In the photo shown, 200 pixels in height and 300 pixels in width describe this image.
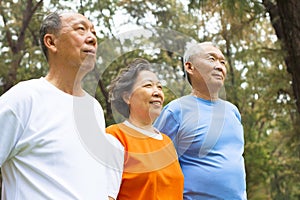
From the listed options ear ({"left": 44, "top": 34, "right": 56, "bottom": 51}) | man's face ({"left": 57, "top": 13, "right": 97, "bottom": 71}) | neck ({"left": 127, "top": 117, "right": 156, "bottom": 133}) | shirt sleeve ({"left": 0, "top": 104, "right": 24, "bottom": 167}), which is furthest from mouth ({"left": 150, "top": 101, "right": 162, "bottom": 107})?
shirt sleeve ({"left": 0, "top": 104, "right": 24, "bottom": 167})

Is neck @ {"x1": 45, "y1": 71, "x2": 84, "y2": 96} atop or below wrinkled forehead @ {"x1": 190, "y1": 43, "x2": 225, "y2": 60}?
atop

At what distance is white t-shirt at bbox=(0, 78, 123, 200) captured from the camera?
1.76 m

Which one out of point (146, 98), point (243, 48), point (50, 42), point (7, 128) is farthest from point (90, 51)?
point (243, 48)

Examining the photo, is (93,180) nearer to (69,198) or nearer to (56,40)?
(69,198)

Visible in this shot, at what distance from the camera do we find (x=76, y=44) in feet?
6.57

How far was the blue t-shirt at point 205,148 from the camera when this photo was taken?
263cm

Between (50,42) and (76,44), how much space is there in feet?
0.36

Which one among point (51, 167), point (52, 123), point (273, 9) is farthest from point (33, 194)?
point (273, 9)

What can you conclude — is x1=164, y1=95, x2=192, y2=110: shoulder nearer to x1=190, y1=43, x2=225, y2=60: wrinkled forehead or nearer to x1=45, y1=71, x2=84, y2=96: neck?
x1=190, y1=43, x2=225, y2=60: wrinkled forehead

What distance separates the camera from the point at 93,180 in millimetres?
1857

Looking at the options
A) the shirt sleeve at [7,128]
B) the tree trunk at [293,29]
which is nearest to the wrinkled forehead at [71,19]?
the shirt sleeve at [7,128]

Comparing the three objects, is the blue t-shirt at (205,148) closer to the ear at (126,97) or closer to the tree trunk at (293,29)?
the ear at (126,97)

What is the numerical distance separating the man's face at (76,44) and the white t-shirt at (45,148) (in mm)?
132

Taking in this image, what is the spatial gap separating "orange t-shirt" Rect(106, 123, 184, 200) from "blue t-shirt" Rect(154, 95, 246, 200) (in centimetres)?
22
